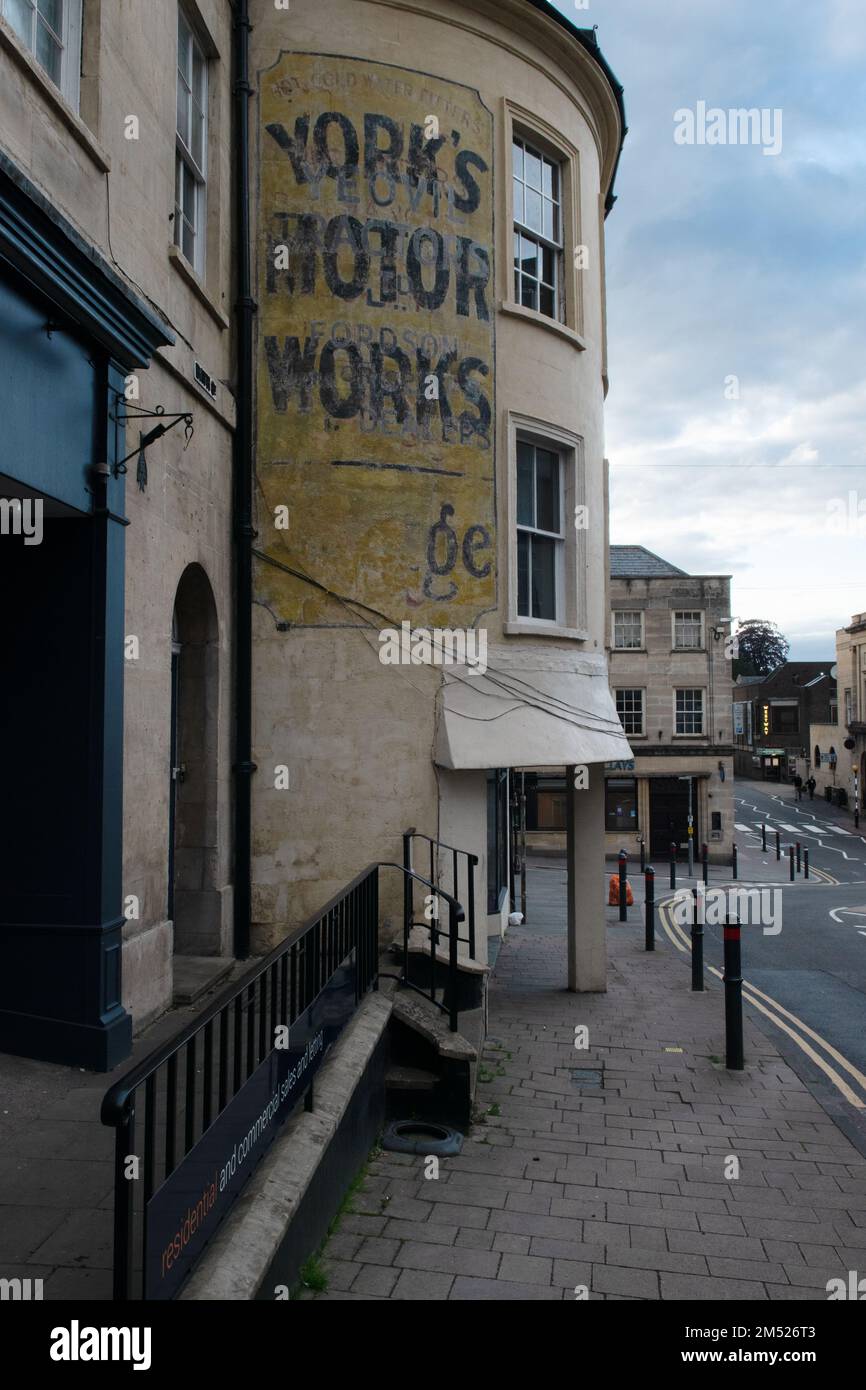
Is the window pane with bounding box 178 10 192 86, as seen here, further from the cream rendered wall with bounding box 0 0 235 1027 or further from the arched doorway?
the arched doorway

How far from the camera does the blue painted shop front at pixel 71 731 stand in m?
5.65

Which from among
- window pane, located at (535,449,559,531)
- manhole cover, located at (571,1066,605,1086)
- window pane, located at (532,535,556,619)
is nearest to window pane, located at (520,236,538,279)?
window pane, located at (535,449,559,531)

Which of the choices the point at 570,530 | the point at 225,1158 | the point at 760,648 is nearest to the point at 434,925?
the point at 225,1158

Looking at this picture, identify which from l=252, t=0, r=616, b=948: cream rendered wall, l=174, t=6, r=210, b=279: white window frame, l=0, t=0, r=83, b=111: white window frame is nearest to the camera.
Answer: l=0, t=0, r=83, b=111: white window frame

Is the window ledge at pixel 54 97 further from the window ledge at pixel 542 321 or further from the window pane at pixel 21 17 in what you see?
the window ledge at pixel 542 321

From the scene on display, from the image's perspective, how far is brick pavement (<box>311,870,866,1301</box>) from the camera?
15.9 ft

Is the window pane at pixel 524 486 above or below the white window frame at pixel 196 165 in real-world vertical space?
below

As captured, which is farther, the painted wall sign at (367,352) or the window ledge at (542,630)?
the window ledge at (542,630)

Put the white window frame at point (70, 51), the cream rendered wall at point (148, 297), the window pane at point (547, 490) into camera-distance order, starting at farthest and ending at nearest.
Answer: the window pane at point (547, 490) < the white window frame at point (70, 51) < the cream rendered wall at point (148, 297)

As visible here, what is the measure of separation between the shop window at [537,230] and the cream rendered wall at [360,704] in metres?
0.52

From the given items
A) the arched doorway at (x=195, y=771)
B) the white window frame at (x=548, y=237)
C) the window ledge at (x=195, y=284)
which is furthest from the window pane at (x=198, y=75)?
the arched doorway at (x=195, y=771)

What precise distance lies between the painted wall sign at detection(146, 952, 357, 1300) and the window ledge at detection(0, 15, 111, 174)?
5.00 metres

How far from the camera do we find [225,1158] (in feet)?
12.6
